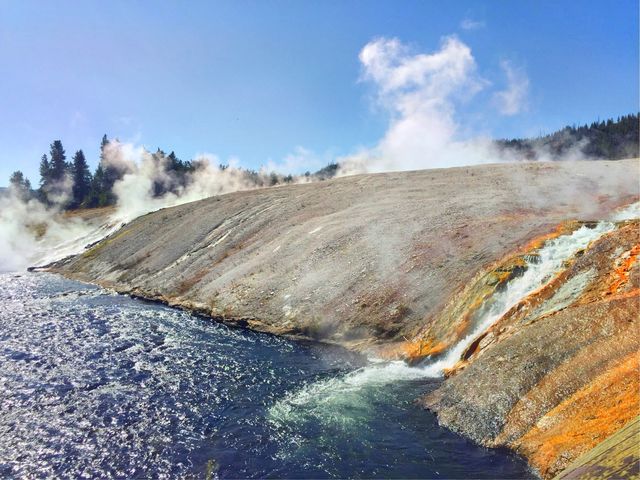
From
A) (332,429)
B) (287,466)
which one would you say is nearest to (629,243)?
(332,429)

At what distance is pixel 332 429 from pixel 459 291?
11.8m

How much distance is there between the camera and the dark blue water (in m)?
11.7

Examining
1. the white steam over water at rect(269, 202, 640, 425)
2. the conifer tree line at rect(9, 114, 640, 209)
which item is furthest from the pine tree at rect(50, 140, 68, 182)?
the white steam over water at rect(269, 202, 640, 425)

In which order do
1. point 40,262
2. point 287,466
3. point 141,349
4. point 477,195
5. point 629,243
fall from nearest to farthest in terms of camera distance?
point 287,466
point 629,243
point 141,349
point 477,195
point 40,262

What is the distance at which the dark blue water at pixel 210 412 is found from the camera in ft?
38.5

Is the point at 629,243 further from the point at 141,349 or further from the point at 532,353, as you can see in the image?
the point at 141,349

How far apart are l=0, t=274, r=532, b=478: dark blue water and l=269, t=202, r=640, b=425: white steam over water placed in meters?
0.09

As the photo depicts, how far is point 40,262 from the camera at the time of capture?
57375 mm

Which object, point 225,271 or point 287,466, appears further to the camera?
point 225,271

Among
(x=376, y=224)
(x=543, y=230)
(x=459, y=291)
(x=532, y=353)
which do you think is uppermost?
(x=376, y=224)

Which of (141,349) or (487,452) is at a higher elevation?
(141,349)

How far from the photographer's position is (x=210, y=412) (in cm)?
1483

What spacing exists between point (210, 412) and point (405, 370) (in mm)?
8893

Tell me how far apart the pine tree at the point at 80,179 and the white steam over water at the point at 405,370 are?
348ft
